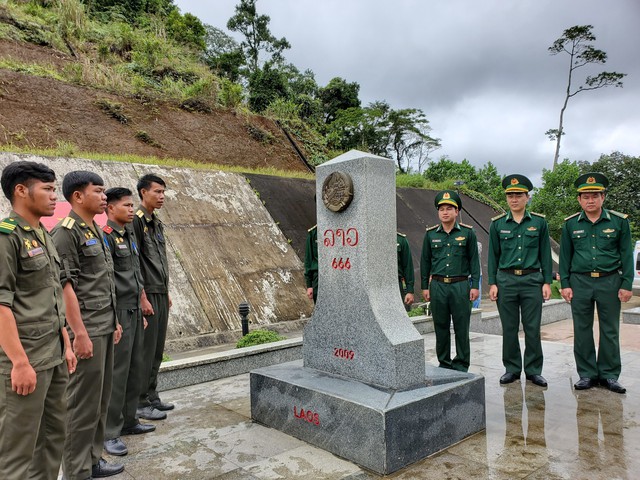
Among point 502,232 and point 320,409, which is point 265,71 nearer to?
point 502,232

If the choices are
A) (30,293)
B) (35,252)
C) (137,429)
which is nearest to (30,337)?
(30,293)

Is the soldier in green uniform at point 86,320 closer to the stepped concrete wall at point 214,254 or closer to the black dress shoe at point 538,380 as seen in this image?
the stepped concrete wall at point 214,254

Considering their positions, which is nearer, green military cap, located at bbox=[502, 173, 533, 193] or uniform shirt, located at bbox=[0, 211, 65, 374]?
uniform shirt, located at bbox=[0, 211, 65, 374]

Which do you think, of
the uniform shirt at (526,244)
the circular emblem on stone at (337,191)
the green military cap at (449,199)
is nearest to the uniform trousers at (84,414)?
the circular emblem on stone at (337,191)

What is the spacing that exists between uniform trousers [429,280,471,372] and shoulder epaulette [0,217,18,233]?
3889 millimetres

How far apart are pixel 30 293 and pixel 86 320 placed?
2.51 ft

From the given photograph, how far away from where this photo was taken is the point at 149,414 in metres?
4.12

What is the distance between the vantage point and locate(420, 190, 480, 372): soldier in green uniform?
4.91m

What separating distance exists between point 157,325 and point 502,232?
3.61 metres

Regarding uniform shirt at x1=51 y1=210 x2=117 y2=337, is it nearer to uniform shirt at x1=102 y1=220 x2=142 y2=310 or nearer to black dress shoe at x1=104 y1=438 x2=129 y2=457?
uniform shirt at x1=102 y1=220 x2=142 y2=310

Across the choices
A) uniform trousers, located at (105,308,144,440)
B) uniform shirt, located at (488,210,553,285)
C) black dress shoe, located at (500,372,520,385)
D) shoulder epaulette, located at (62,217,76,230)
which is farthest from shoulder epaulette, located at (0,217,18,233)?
black dress shoe, located at (500,372,520,385)

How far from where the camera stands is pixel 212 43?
38438 mm

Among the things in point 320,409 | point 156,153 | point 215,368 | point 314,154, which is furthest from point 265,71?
point 320,409

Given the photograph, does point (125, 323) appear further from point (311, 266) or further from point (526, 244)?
point (526, 244)
